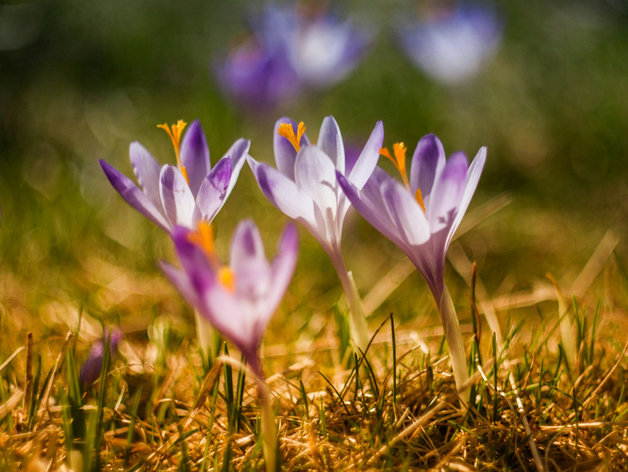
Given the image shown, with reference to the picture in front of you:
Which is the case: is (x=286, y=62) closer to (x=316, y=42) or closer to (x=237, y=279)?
(x=316, y=42)

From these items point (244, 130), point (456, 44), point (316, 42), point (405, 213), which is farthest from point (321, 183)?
point (456, 44)

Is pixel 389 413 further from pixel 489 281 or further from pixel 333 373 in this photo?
pixel 489 281

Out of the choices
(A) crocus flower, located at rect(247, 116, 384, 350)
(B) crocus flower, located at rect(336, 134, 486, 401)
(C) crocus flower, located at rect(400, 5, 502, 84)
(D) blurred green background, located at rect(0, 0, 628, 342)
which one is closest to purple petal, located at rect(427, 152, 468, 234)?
(B) crocus flower, located at rect(336, 134, 486, 401)

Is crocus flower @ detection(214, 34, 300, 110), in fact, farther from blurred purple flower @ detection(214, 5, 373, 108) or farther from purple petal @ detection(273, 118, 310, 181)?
purple petal @ detection(273, 118, 310, 181)

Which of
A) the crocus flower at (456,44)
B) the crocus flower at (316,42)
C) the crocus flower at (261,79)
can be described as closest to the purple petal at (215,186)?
the crocus flower at (261,79)

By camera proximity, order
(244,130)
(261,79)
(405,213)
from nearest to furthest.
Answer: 1. (405,213)
2. (261,79)
3. (244,130)

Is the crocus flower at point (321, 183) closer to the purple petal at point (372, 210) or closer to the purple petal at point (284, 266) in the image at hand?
the purple petal at point (372, 210)
